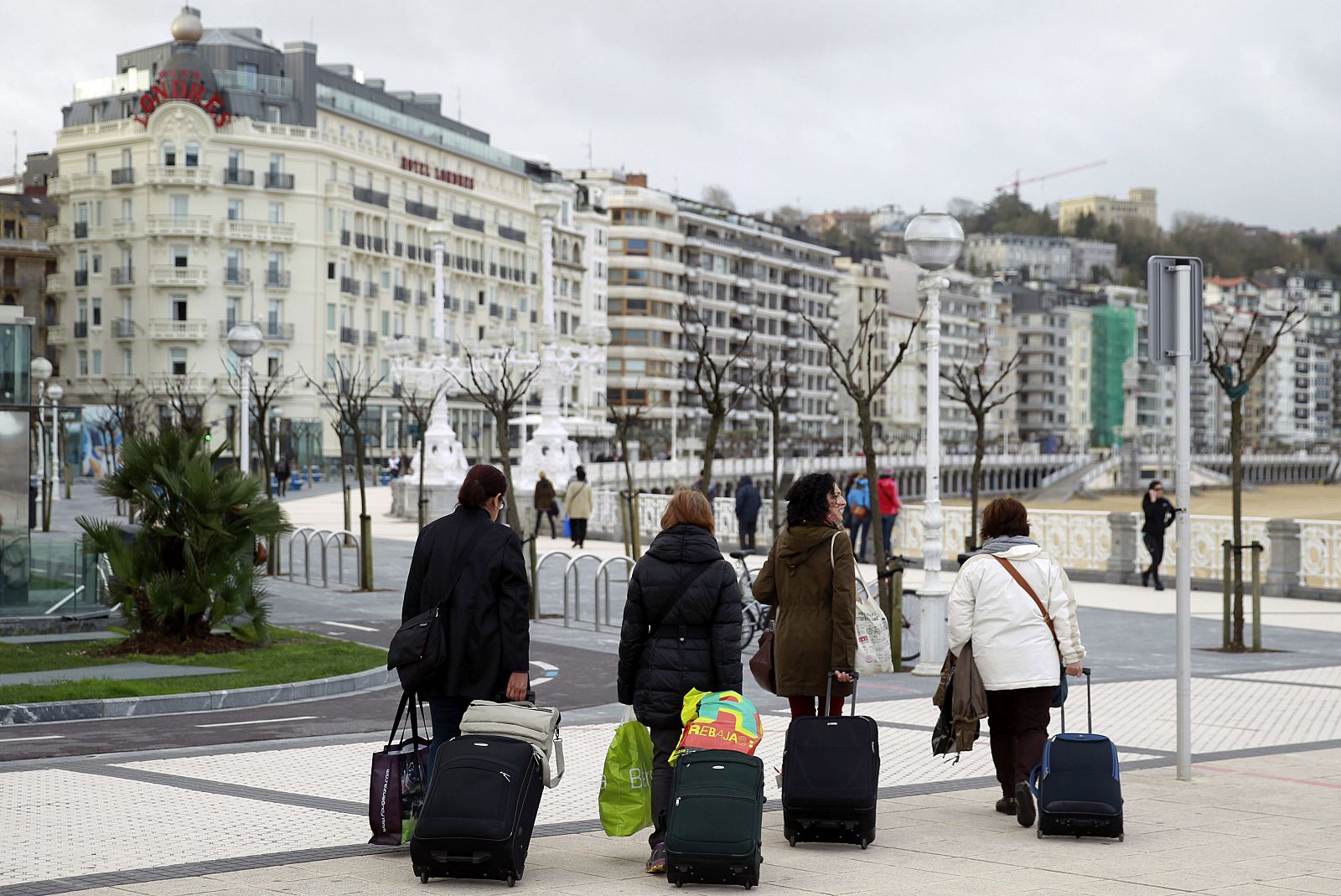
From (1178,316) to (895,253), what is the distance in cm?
17776

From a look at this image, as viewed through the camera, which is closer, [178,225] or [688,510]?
[688,510]

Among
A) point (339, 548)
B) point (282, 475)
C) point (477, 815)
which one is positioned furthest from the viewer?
point (282, 475)

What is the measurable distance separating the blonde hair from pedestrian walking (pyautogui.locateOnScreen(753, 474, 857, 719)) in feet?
2.56

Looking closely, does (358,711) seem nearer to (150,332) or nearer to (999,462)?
(150,332)

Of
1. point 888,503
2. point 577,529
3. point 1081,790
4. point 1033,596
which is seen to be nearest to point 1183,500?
point 1033,596

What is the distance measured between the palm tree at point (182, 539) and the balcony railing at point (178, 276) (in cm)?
7577

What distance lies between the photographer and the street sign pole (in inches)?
416

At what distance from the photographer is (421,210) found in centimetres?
10156

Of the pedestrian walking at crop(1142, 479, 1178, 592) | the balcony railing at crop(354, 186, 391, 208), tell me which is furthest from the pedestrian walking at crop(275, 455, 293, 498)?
the balcony railing at crop(354, 186, 391, 208)

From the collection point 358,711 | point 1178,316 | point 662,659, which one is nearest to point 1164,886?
point 662,659

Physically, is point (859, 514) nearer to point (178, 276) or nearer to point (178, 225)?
point (178, 276)

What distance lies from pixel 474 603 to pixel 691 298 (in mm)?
129156

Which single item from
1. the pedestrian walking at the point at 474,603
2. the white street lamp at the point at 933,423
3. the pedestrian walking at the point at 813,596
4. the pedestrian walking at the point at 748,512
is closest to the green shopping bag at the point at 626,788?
the pedestrian walking at the point at 474,603

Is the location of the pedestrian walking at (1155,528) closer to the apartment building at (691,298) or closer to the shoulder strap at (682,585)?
the shoulder strap at (682,585)
